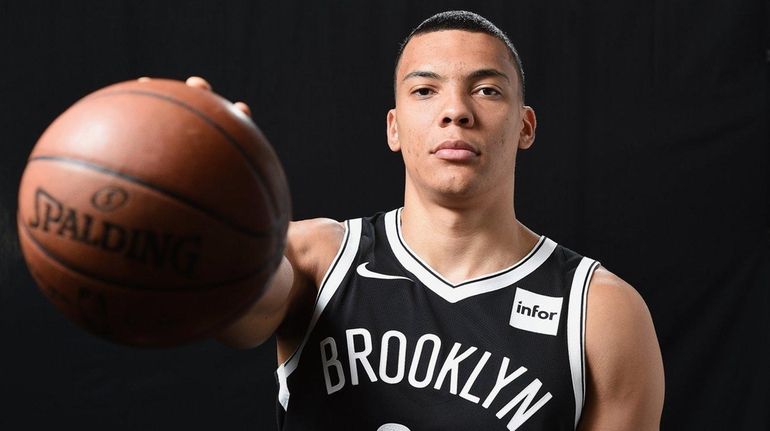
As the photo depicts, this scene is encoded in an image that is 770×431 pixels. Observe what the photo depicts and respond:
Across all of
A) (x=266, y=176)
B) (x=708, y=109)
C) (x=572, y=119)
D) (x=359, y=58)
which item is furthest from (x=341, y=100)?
(x=266, y=176)

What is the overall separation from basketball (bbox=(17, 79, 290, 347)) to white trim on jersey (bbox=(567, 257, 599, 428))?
64 centimetres

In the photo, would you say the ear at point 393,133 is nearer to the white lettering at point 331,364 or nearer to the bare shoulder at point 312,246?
the bare shoulder at point 312,246

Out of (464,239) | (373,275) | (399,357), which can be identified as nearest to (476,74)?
(464,239)

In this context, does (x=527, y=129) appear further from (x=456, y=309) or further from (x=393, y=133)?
(x=456, y=309)

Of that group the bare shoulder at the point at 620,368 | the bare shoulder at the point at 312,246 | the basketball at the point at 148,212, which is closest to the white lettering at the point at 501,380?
the bare shoulder at the point at 620,368

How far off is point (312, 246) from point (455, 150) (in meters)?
0.30

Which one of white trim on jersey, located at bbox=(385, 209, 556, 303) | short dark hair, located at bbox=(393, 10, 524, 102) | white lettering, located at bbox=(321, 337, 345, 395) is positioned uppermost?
short dark hair, located at bbox=(393, 10, 524, 102)

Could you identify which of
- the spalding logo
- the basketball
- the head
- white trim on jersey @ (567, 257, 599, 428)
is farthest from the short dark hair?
the spalding logo

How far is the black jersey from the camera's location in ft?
5.09

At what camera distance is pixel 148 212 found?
1052 mm

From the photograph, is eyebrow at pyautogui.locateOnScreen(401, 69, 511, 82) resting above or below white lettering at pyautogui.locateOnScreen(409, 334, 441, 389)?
above

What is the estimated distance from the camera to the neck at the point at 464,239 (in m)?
1.65

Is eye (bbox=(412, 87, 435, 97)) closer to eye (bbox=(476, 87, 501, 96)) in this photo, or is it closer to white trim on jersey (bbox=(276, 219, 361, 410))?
eye (bbox=(476, 87, 501, 96))

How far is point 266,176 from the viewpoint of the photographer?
3.70ft
